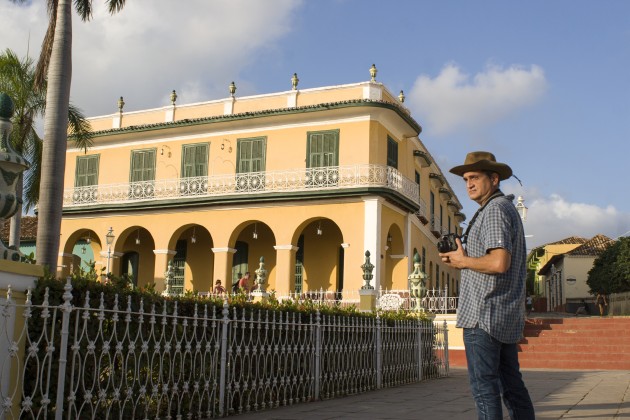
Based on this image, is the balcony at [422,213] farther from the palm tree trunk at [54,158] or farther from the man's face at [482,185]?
the man's face at [482,185]

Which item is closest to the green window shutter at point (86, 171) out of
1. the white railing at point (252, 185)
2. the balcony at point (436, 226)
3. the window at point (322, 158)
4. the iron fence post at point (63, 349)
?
the white railing at point (252, 185)

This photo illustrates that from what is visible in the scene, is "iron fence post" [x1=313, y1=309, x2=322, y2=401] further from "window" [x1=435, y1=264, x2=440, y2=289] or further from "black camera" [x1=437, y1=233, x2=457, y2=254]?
"window" [x1=435, y1=264, x2=440, y2=289]

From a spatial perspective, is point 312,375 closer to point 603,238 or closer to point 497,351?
point 497,351

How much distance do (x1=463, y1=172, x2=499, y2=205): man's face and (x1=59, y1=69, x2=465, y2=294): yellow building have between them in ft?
58.2

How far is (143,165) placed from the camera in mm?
27125

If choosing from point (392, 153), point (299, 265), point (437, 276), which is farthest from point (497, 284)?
point (437, 276)

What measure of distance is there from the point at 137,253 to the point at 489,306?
25537mm

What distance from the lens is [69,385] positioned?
5.36 meters

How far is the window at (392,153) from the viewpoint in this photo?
24.5m

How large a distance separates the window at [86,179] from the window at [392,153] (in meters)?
11.7

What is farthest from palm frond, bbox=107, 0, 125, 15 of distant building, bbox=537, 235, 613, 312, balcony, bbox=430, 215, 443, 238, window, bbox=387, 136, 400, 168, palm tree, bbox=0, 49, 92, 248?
distant building, bbox=537, 235, 613, 312

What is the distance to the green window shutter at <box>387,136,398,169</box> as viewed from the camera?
24453 mm

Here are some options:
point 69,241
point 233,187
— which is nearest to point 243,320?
point 233,187

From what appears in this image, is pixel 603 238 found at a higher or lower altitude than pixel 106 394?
higher
